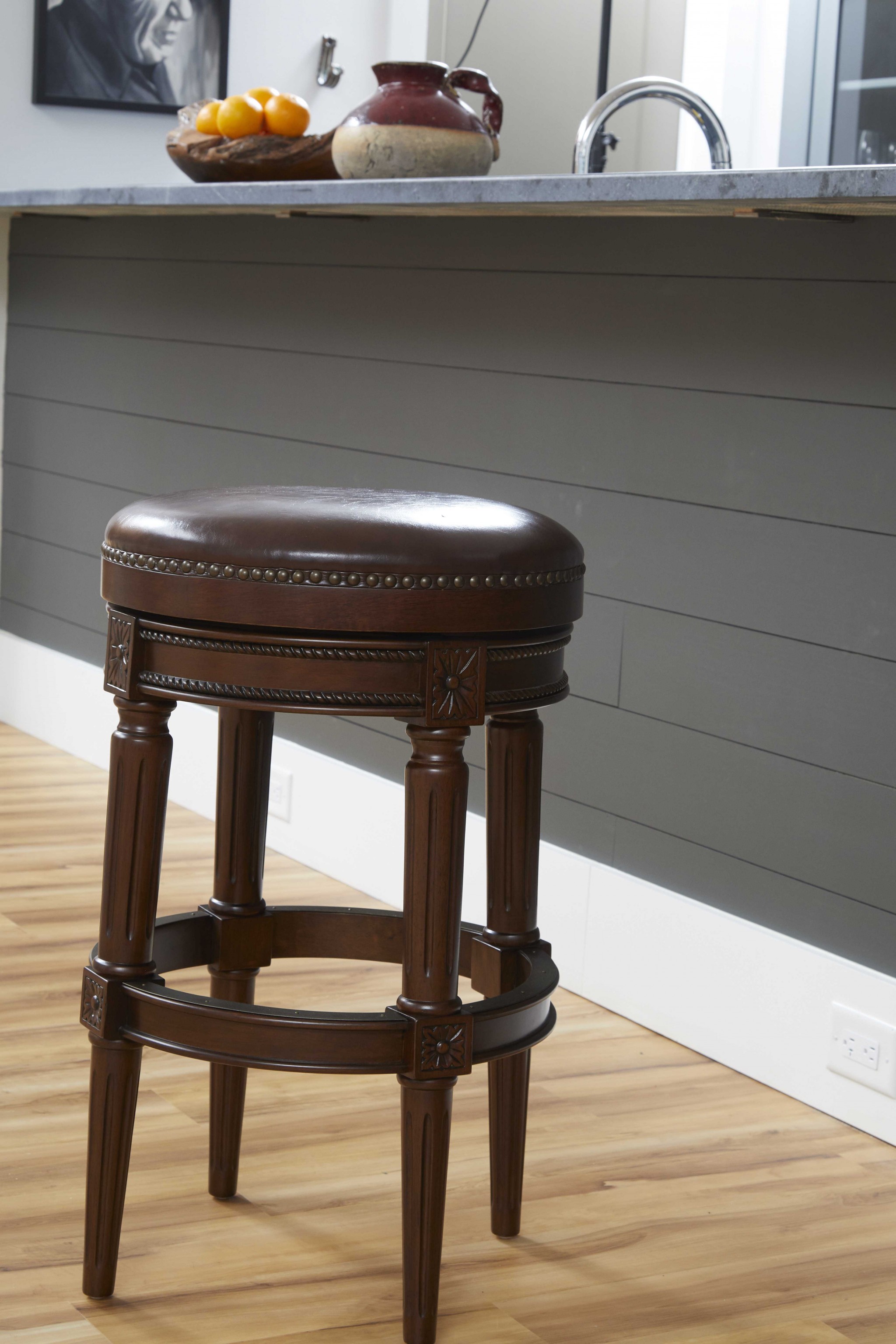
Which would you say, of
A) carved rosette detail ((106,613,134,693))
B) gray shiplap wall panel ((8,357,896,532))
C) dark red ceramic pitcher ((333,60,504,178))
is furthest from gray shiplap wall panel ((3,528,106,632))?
carved rosette detail ((106,613,134,693))

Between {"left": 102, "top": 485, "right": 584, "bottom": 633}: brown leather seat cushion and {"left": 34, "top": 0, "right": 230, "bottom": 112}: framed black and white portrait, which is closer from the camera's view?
{"left": 102, "top": 485, "right": 584, "bottom": 633}: brown leather seat cushion

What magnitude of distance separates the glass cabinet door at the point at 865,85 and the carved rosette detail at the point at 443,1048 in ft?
9.72

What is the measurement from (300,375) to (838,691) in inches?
52.2

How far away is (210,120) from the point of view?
9.04 ft

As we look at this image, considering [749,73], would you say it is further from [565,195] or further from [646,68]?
[565,195]

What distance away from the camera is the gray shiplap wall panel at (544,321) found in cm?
190

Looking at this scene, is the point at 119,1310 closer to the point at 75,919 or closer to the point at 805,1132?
the point at 805,1132

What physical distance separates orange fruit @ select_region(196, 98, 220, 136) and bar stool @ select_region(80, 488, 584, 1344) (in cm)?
152

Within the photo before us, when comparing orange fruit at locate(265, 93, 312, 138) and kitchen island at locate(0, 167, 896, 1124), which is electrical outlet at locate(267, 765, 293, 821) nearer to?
kitchen island at locate(0, 167, 896, 1124)

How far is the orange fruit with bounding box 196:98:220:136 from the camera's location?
2746 mm

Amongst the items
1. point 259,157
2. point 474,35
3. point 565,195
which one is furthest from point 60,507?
point 565,195

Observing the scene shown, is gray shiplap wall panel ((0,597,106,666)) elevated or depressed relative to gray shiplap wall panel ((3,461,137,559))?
depressed

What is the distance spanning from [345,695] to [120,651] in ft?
0.68

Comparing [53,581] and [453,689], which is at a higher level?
[453,689]
